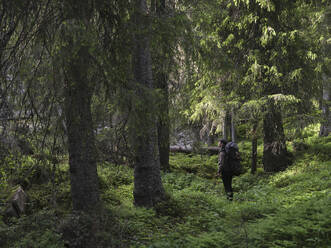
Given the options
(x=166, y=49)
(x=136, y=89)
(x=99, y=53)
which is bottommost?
(x=136, y=89)

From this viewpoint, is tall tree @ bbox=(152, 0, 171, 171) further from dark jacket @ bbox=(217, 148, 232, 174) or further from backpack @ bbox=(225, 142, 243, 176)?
backpack @ bbox=(225, 142, 243, 176)

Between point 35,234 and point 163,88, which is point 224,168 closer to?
point 163,88

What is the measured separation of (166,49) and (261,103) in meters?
6.10

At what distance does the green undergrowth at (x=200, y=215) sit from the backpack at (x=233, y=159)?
2.67 feet

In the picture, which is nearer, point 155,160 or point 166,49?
point 166,49

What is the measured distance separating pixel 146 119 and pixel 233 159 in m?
5.52

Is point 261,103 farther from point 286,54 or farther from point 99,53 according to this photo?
point 99,53

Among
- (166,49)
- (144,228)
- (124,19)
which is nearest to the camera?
(124,19)

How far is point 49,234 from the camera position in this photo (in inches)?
210

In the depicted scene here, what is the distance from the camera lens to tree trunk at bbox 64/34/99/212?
4.81 m

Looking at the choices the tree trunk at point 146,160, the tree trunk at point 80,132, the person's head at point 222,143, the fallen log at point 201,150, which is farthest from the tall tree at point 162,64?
the fallen log at point 201,150

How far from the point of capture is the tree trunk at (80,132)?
4805 millimetres

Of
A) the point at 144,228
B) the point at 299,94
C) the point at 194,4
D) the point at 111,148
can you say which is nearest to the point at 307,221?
the point at 144,228

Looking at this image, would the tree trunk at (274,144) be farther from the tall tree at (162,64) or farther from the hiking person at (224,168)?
the tall tree at (162,64)
